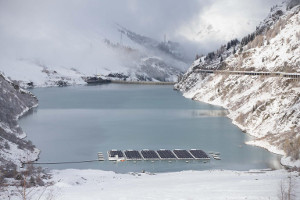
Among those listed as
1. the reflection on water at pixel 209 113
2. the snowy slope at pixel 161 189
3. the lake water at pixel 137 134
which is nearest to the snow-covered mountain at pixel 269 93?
the reflection on water at pixel 209 113

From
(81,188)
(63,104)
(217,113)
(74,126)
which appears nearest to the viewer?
(81,188)

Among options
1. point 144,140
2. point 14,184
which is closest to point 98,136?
point 144,140

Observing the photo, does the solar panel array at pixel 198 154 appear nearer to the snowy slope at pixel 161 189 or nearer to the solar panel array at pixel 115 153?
the solar panel array at pixel 115 153

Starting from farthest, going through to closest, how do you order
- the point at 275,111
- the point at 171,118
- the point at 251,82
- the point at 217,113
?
the point at 251,82 → the point at 217,113 → the point at 171,118 → the point at 275,111

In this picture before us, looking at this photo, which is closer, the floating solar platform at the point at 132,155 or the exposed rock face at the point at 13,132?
the exposed rock face at the point at 13,132

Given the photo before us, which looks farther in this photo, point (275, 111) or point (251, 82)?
point (251, 82)

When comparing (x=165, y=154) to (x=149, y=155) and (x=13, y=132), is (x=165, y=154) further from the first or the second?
(x=13, y=132)

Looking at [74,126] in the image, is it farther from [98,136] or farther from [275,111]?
[275,111]
